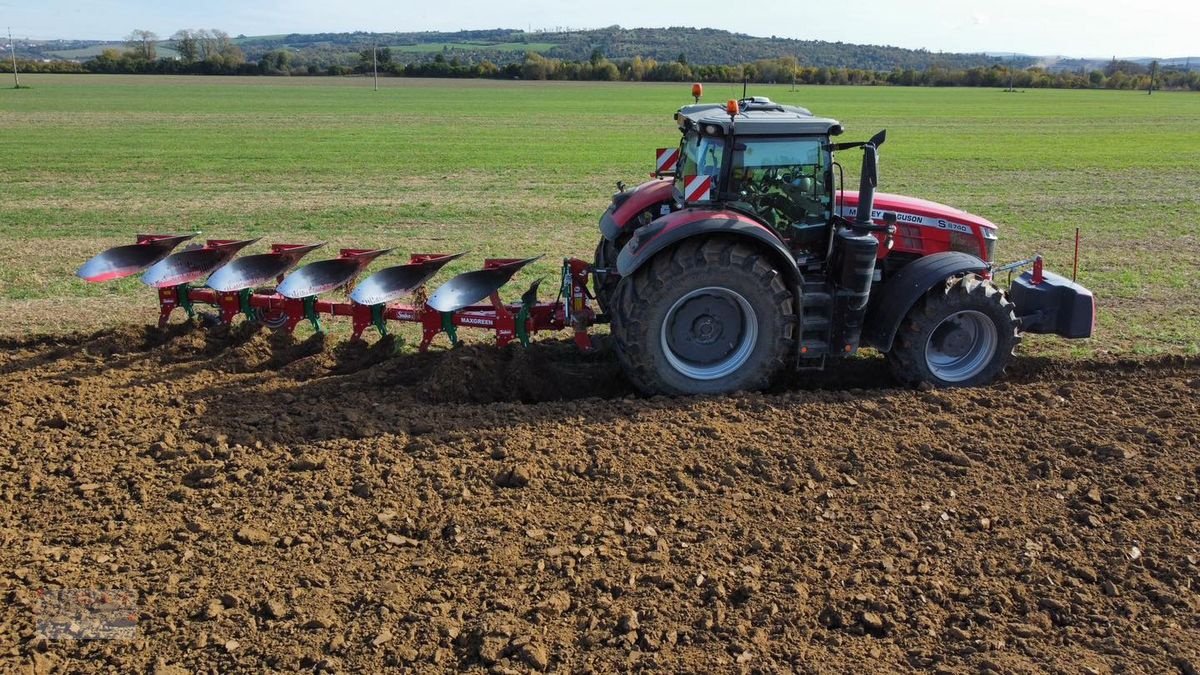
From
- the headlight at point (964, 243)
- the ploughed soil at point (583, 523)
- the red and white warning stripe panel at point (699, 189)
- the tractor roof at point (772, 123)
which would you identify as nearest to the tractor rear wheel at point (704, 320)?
the ploughed soil at point (583, 523)

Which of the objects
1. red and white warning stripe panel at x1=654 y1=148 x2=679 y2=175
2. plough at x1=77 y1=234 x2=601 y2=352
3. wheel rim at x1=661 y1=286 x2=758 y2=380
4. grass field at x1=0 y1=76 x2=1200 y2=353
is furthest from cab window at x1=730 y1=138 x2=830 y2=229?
grass field at x1=0 y1=76 x2=1200 y2=353

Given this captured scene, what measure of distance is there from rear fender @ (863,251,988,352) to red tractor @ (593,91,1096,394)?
12mm

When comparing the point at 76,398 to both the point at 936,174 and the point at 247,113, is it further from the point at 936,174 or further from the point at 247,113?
the point at 247,113

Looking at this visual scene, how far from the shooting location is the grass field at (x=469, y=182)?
442 inches

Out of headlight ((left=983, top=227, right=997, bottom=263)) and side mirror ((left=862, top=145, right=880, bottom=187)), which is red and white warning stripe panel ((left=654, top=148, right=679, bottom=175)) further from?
headlight ((left=983, top=227, right=997, bottom=263))

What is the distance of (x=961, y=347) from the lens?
24.1 ft

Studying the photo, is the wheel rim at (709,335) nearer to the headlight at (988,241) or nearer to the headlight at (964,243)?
the headlight at (964,243)

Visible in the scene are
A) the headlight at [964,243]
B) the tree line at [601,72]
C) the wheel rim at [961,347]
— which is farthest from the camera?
the tree line at [601,72]

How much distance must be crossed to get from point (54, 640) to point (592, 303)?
21.8ft

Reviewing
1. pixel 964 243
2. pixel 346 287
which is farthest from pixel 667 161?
pixel 346 287

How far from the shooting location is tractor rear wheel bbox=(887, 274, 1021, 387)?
23.1 ft

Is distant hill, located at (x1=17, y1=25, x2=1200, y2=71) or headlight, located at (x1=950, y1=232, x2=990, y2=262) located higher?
distant hill, located at (x1=17, y1=25, x2=1200, y2=71)

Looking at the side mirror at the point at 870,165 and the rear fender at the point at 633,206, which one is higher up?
the side mirror at the point at 870,165

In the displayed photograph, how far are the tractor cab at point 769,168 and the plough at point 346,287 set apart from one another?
4.60ft
